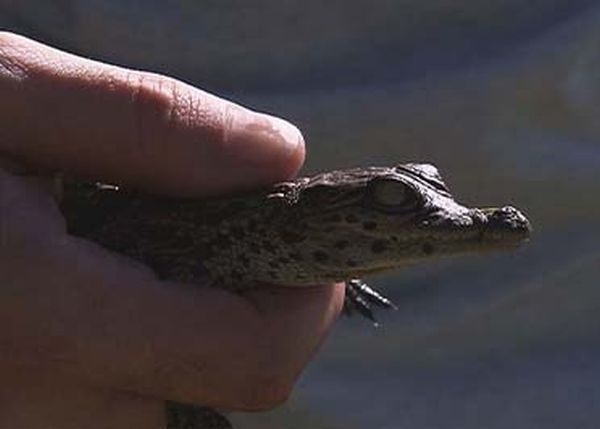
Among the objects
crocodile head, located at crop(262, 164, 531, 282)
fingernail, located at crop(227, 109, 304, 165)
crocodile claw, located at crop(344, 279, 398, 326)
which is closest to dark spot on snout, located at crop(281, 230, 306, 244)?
crocodile head, located at crop(262, 164, 531, 282)

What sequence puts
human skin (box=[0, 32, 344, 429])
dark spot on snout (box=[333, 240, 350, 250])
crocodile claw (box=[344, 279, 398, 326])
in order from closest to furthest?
human skin (box=[0, 32, 344, 429]), dark spot on snout (box=[333, 240, 350, 250]), crocodile claw (box=[344, 279, 398, 326])

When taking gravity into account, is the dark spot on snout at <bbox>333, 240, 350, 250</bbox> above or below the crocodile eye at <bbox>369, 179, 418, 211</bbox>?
below

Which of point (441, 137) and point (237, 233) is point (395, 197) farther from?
point (441, 137)

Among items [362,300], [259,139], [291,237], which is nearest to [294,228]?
[291,237]

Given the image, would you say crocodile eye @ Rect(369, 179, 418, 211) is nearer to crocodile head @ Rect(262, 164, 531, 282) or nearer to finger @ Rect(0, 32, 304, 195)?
crocodile head @ Rect(262, 164, 531, 282)

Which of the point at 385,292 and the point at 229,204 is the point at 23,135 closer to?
the point at 229,204
